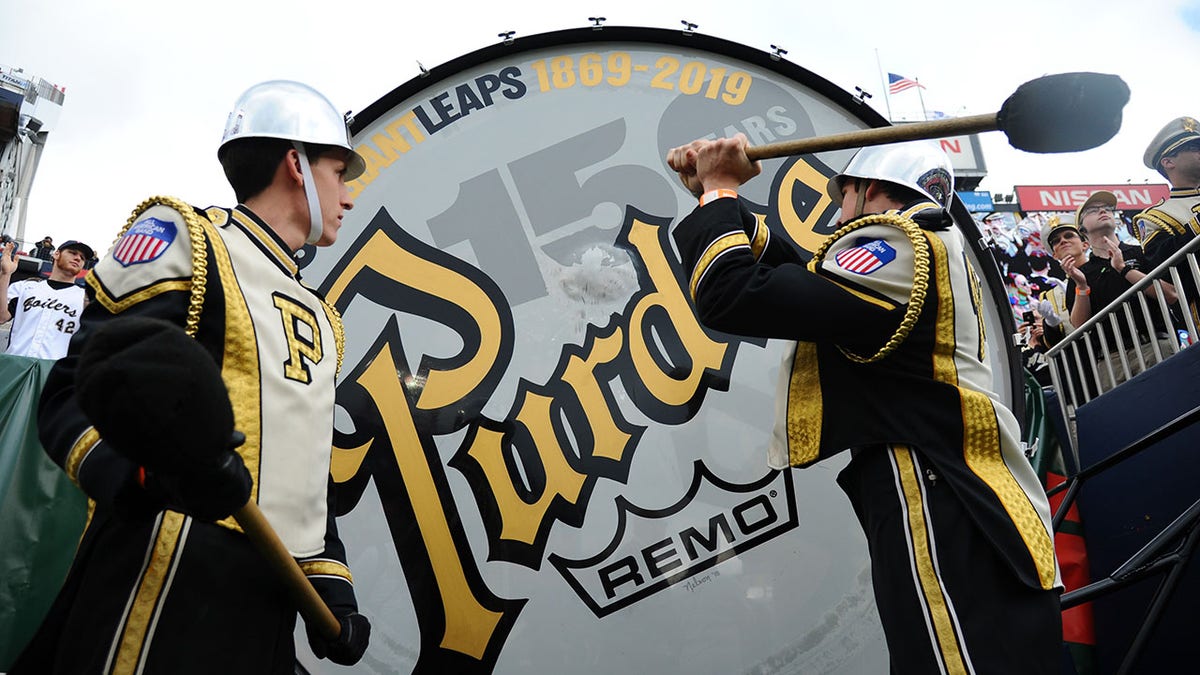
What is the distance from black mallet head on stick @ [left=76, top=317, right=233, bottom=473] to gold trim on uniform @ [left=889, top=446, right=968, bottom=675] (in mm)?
1054

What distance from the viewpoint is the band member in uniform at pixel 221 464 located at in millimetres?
1140

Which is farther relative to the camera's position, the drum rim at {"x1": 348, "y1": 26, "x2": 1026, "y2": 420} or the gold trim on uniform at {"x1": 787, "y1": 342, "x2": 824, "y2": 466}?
the drum rim at {"x1": 348, "y1": 26, "x2": 1026, "y2": 420}

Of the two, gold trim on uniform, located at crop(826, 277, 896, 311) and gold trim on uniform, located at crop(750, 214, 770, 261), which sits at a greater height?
gold trim on uniform, located at crop(750, 214, 770, 261)

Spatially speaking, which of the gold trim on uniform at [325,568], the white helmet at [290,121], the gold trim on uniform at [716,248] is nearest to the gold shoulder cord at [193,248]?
the white helmet at [290,121]

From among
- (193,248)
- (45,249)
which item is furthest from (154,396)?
(45,249)

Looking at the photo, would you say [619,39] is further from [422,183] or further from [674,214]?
[422,183]

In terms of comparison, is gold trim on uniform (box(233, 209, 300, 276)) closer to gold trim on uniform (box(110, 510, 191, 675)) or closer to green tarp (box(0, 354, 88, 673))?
gold trim on uniform (box(110, 510, 191, 675))

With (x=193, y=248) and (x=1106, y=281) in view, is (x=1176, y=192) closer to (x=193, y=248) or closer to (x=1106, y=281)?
(x=1106, y=281)

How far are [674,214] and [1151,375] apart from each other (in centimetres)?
164

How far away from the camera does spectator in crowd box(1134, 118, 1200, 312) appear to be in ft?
11.4

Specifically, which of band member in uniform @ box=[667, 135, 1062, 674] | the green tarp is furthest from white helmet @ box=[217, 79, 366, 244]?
the green tarp

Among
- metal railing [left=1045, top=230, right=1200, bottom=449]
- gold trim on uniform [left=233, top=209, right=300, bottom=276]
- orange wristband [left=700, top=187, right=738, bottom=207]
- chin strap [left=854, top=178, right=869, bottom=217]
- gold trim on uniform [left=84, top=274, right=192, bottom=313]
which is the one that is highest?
gold trim on uniform [left=233, top=209, right=300, bottom=276]

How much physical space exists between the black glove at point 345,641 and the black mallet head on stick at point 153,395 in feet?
1.68

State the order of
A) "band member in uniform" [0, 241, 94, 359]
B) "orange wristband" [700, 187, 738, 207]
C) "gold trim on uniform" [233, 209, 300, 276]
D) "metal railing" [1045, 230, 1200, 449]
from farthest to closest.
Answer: "band member in uniform" [0, 241, 94, 359]
"metal railing" [1045, 230, 1200, 449]
"orange wristband" [700, 187, 738, 207]
"gold trim on uniform" [233, 209, 300, 276]
